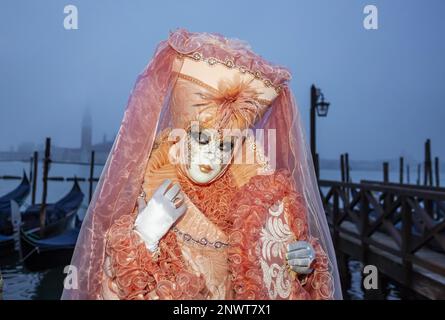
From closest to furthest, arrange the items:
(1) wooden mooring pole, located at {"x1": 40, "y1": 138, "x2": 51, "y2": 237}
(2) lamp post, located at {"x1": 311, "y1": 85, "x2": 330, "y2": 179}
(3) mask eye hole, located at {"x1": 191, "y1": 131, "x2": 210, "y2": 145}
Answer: (3) mask eye hole, located at {"x1": 191, "y1": 131, "x2": 210, "y2": 145}
(2) lamp post, located at {"x1": 311, "y1": 85, "x2": 330, "y2": 179}
(1) wooden mooring pole, located at {"x1": 40, "y1": 138, "x2": 51, "y2": 237}

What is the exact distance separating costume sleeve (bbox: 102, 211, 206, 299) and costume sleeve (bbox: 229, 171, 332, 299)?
0.11 metres

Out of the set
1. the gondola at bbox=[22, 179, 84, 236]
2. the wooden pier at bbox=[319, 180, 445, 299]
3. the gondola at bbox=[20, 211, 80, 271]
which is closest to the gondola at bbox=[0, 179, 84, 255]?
the gondola at bbox=[22, 179, 84, 236]

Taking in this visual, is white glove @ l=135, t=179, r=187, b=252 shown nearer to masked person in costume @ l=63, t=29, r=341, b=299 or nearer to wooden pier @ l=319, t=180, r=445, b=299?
masked person in costume @ l=63, t=29, r=341, b=299

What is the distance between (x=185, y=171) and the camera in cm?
93

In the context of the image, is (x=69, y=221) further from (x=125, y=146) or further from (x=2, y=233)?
(x=125, y=146)

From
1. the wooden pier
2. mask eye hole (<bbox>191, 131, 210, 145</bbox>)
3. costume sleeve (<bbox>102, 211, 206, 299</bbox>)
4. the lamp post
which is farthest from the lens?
the lamp post

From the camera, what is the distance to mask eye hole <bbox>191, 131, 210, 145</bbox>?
914mm

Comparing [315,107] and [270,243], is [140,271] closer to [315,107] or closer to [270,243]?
[270,243]

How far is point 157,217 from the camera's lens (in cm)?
80

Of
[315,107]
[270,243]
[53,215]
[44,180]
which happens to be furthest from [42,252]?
[270,243]

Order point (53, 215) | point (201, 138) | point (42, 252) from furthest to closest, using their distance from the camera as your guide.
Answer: point (53, 215) < point (42, 252) < point (201, 138)

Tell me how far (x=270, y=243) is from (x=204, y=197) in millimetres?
213
